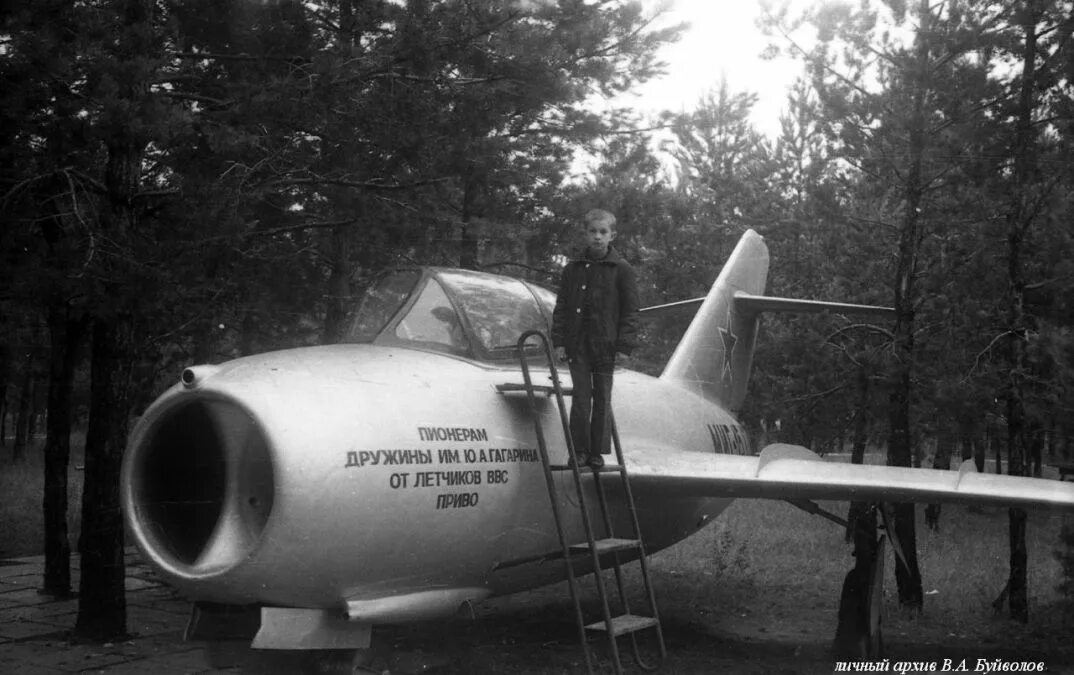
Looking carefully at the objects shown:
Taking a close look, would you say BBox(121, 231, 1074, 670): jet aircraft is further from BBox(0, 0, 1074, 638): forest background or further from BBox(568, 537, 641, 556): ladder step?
BBox(0, 0, 1074, 638): forest background

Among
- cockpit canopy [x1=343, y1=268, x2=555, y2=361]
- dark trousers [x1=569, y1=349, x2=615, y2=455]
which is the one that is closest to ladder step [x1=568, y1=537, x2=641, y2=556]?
dark trousers [x1=569, y1=349, x2=615, y2=455]

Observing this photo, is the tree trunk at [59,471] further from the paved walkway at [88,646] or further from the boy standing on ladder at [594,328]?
the boy standing on ladder at [594,328]

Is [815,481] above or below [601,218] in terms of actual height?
below

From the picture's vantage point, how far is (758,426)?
84.4 feet

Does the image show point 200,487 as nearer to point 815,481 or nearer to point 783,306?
point 815,481

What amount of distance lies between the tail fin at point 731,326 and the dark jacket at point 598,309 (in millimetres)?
3519

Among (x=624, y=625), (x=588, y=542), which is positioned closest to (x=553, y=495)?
(x=588, y=542)

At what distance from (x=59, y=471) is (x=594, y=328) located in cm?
712

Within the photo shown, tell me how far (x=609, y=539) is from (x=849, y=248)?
13.2 meters

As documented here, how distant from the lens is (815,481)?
21.9 ft

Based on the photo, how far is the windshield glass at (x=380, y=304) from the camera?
6.31 meters

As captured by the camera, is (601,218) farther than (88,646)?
No

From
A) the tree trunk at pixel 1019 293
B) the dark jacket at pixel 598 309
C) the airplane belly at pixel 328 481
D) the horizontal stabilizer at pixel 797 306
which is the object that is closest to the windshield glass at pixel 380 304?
the airplane belly at pixel 328 481

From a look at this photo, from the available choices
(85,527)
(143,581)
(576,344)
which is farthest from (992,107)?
(143,581)
